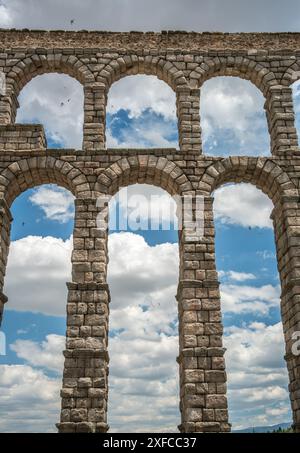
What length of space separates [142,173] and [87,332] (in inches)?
193

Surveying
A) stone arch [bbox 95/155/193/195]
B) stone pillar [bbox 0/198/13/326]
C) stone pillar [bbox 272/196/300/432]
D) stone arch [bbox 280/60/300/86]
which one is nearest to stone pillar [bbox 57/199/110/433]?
stone arch [bbox 95/155/193/195]

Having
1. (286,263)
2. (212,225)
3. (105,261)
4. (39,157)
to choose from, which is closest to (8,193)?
(39,157)

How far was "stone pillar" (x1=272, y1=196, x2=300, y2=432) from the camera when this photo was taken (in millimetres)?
12047

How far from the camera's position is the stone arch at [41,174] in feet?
43.9

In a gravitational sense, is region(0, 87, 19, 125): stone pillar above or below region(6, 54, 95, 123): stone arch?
below

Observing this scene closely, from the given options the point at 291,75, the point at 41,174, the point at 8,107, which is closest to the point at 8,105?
the point at 8,107

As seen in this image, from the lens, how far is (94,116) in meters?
14.4

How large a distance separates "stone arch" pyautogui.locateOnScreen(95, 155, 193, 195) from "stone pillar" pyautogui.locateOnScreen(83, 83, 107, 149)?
37.2 inches

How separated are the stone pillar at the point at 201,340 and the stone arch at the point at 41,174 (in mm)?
3283

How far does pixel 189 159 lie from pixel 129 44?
4742mm

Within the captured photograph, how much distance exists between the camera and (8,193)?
13.6m

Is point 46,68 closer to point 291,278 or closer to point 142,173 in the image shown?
point 142,173

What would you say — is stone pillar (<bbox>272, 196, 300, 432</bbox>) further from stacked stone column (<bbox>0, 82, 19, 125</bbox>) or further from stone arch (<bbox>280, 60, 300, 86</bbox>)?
stacked stone column (<bbox>0, 82, 19, 125</bbox>)

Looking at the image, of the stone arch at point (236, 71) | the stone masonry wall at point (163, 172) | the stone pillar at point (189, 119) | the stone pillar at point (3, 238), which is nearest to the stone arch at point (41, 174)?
the stone masonry wall at point (163, 172)
